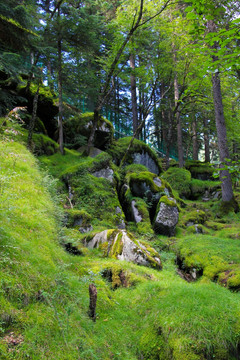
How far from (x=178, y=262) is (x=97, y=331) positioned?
4.93 metres

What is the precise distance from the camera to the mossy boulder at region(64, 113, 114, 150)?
14094 millimetres

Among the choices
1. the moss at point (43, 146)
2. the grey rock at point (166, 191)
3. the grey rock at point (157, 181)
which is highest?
the moss at point (43, 146)

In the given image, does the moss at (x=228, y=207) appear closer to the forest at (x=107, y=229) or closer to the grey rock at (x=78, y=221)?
the forest at (x=107, y=229)

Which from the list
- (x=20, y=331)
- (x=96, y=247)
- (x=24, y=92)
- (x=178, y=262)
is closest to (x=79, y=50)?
(x=24, y=92)

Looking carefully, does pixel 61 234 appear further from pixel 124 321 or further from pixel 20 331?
pixel 20 331

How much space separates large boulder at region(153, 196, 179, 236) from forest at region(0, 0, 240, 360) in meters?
0.05

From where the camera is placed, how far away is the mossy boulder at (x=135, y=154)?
14.9 metres

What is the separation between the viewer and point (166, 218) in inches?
404

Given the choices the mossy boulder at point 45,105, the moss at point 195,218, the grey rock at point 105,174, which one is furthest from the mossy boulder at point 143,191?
the mossy boulder at point 45,105

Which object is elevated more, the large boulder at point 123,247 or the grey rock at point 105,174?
the grey rock at point 105,174

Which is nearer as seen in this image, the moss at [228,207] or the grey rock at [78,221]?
the grey rock at [78,221]

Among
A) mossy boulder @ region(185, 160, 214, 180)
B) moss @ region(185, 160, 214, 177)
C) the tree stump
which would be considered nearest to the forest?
the tree stump

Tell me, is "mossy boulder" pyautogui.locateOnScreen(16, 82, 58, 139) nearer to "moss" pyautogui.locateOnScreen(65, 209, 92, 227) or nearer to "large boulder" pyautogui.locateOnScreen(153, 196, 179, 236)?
"moss" pyautogui.locateOnScreen(65, 209, 92, 227)

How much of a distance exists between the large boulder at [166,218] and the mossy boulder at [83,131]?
20.1ft
